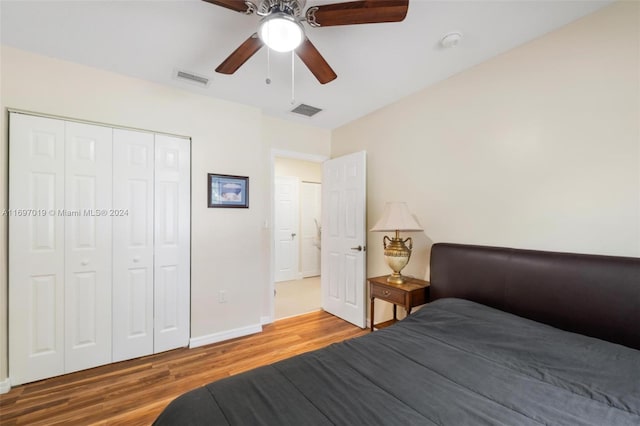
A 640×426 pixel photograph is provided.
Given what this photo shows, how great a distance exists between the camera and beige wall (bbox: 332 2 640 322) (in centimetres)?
150

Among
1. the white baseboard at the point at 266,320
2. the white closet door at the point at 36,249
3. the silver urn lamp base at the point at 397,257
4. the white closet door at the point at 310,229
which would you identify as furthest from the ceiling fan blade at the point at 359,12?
the white closet door at the point at 310,229

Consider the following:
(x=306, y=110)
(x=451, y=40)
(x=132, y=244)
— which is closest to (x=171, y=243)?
(x=132, y=244)

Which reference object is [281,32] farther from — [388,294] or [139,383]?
[139,383]

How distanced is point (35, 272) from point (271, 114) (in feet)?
8.59

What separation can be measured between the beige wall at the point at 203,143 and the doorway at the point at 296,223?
1971 millimetres

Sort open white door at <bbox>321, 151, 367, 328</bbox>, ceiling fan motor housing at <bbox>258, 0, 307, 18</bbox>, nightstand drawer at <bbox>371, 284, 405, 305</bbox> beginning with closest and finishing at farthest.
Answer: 1. ceiling fan motor housing at <bbox>258, 0, 307, 18</bbox>
2. nightstand drawer at <bbox>371, 284, 405, 305</bbox>
3. open white door at <bbox>321, 151, 367, 328</bbox>

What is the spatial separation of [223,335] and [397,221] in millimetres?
2173

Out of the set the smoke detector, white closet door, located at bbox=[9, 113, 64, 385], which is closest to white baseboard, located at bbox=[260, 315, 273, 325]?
white closet door, located at bbox=[9, 113, 64, 385]

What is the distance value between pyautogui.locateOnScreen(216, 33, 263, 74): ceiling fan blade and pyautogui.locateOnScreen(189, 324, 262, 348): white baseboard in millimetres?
2489

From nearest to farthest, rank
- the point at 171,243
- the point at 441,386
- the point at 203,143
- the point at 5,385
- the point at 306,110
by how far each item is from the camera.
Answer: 1. the point at 441,386
2. the point at 5,385
3. the point at 171,243
4. the point at 203,143
5. the point at 306,110

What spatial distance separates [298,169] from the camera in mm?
5562

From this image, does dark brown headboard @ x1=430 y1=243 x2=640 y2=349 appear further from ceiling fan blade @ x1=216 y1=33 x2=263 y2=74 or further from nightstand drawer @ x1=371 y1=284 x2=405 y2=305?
ceiling fan blade @ x1=216 y1=33 x2=263 y2=74

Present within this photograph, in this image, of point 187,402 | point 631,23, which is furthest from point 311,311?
point 631,23

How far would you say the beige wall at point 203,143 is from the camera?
6.64 ft
